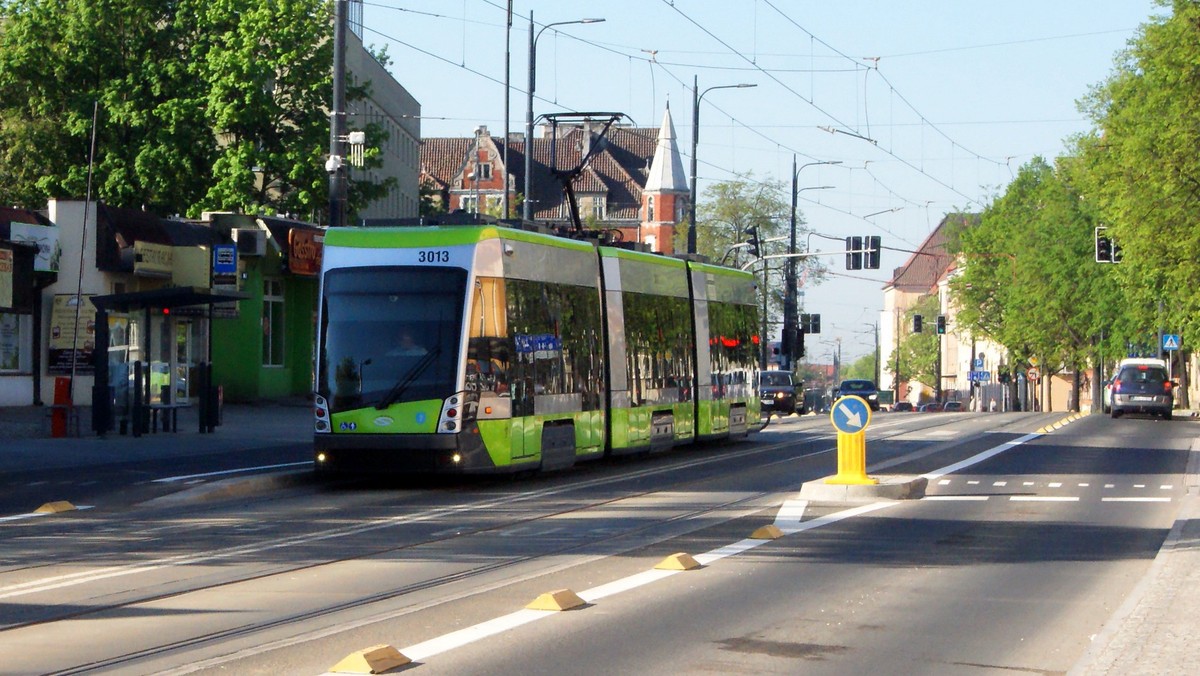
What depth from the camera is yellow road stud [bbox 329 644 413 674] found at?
312 inches

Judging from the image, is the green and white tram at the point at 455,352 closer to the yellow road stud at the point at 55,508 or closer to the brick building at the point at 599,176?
the yellow road stud at the point at 55,508

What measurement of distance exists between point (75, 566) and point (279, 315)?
3578 cm

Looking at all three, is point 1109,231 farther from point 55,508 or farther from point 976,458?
point 55,508

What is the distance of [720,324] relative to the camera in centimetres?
3050

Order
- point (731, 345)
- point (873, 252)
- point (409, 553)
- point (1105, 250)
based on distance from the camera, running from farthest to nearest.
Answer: point (873, 252) < point (1105, 250) < point (731, 345) < point (409, 553)

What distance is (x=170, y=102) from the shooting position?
52250 mm

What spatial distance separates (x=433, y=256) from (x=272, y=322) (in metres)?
28.2

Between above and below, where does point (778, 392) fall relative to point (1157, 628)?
above

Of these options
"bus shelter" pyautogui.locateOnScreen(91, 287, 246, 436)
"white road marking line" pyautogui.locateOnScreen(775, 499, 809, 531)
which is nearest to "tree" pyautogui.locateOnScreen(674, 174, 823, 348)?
"bus shelter" pyautogui.locateOnScreen(91, 287, 246, 436)

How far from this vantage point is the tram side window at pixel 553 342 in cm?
2053

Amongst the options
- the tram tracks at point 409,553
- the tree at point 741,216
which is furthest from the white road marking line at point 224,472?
the tree at point 741,216

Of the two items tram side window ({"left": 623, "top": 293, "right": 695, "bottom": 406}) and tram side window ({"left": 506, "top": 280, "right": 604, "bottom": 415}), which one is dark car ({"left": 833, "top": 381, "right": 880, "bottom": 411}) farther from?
tram side window ({"left": 506, "top": 280, "right": 604, "bottom": 415})

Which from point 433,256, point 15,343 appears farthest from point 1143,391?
point 433,256

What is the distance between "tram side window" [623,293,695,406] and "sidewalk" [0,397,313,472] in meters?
6.54
